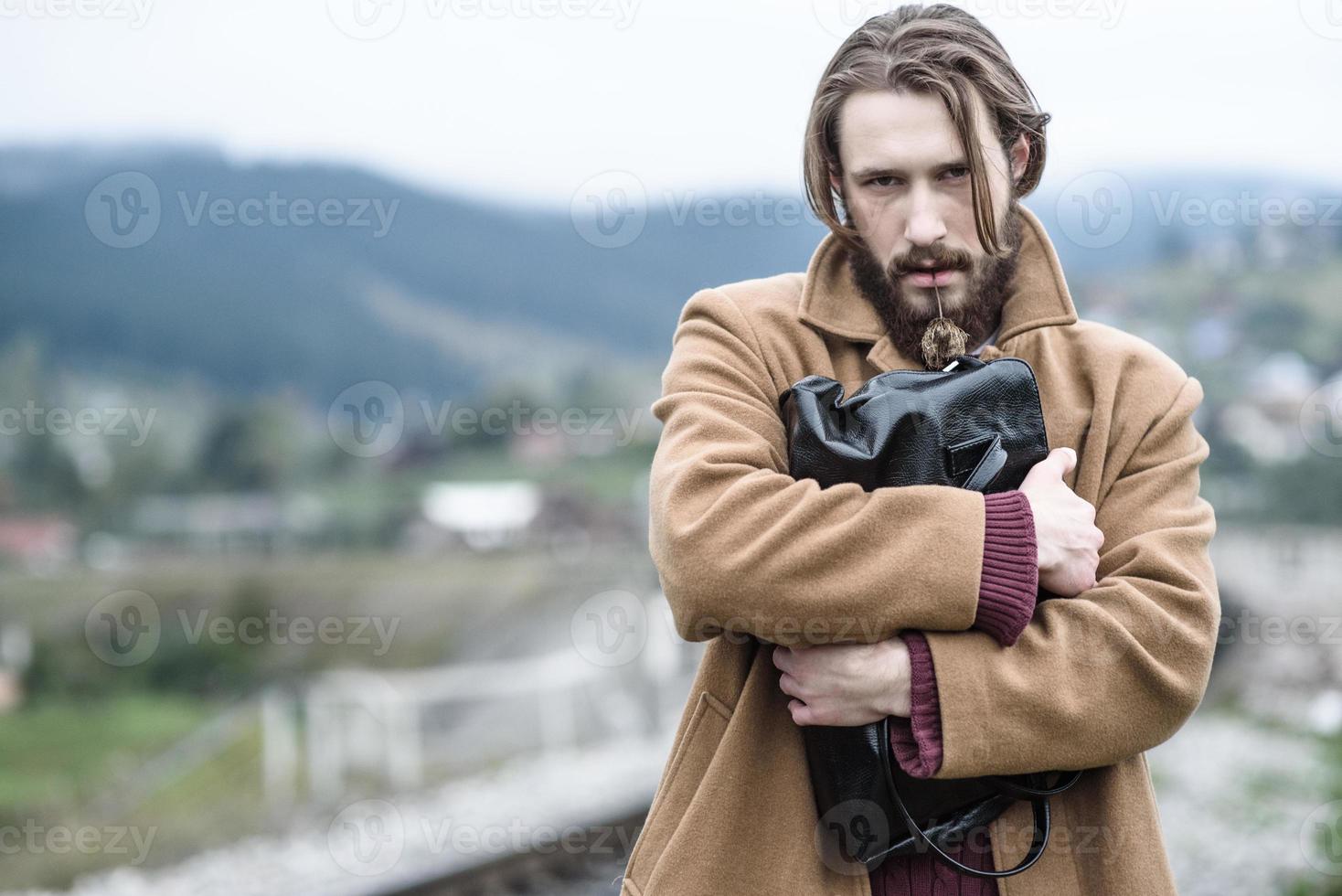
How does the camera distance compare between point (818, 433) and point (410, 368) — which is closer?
point (818, 433)

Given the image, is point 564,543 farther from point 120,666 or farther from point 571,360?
point 571,360

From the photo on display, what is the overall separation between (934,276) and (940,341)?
10cm

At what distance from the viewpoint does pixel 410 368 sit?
35031mm

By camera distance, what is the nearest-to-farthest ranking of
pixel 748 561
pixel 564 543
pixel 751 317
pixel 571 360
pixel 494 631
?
pixel 748 561 → pixel 751 317 → pixel 494 631 → pixel 564 543 → pixel 571 360

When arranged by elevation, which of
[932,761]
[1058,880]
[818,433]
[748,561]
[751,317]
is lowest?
[1058,880]

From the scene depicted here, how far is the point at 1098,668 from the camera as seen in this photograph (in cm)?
148

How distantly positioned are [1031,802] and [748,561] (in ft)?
1.93

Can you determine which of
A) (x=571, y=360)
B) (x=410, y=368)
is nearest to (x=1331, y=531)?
(x=571, y=360)

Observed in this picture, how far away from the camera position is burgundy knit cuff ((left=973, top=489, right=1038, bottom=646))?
145 cm

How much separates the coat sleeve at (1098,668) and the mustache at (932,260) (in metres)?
0.48
